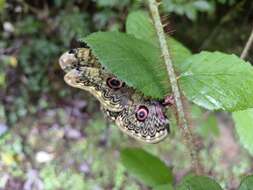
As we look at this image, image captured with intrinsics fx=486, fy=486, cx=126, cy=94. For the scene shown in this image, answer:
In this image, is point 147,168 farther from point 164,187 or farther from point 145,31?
point 145,31

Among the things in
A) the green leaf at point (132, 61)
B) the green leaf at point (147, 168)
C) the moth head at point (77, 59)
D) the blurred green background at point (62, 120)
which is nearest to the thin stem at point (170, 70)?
the green leaf at point (132, 61)

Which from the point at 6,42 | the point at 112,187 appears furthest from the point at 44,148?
the point at 6,42

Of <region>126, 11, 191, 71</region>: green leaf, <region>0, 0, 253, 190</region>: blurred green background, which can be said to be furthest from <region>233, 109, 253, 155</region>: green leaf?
<region>0, 0, 253, 190</region>: blurred green background

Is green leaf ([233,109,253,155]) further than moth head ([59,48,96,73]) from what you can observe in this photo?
Yes

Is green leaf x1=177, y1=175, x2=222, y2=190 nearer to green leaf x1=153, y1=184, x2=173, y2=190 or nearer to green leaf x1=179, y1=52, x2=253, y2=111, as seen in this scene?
green leaf x1=179, y1=52, x2=253, y2=111

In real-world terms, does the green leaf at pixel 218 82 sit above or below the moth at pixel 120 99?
above

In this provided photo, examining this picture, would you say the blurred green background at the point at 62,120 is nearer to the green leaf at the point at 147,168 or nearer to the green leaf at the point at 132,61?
the green leaf at the point at 147,168

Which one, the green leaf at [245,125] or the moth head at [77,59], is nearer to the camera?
the moth head at [77,59]
